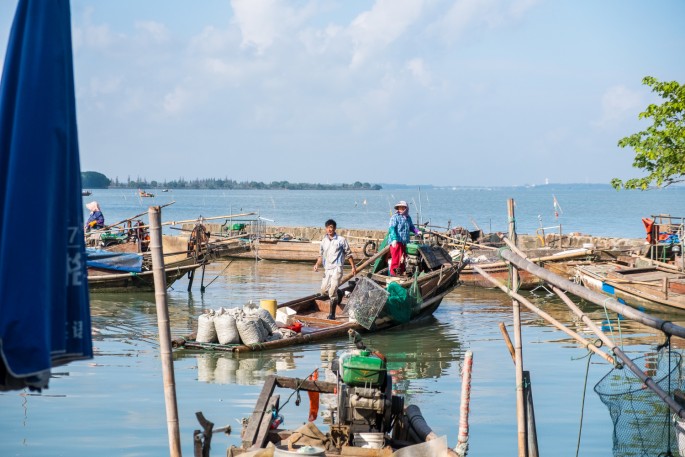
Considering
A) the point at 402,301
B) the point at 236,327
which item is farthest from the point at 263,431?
the point at 402,301

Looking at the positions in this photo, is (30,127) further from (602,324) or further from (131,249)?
(131,249)

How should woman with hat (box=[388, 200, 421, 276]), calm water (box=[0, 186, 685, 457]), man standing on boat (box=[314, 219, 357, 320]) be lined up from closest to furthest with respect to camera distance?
calm water (box=[0, 186, 685, 457]) → man standing on boat (box=[314, 219, 357, 320]) → woman with hat (box=[388, 200, 421, 276])

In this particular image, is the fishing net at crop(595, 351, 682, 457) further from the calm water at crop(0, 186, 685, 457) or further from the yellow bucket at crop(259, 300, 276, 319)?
the yellow bucket at crop(259, 300, 276, 319)

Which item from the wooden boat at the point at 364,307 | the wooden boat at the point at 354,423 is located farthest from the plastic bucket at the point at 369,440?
the wooden boat at the point at 364,307

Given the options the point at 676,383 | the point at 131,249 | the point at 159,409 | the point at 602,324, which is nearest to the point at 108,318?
the point at 131,249

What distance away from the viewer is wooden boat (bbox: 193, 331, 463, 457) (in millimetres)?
6352

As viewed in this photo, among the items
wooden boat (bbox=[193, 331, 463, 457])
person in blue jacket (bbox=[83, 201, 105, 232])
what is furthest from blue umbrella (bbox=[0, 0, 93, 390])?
person in blue jacket (bbox=[83, 201, 105, 232])

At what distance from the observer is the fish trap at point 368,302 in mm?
13781

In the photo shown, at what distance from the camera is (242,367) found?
12070 mm

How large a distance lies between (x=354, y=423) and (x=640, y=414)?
7.50 feet

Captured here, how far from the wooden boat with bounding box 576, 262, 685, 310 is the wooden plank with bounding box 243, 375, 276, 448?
11.2 metres

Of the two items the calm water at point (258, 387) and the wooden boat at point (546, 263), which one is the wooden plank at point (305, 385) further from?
the wooden boat at point (546, 263)

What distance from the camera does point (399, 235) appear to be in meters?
16.2

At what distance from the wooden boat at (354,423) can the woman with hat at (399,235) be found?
8438mm
